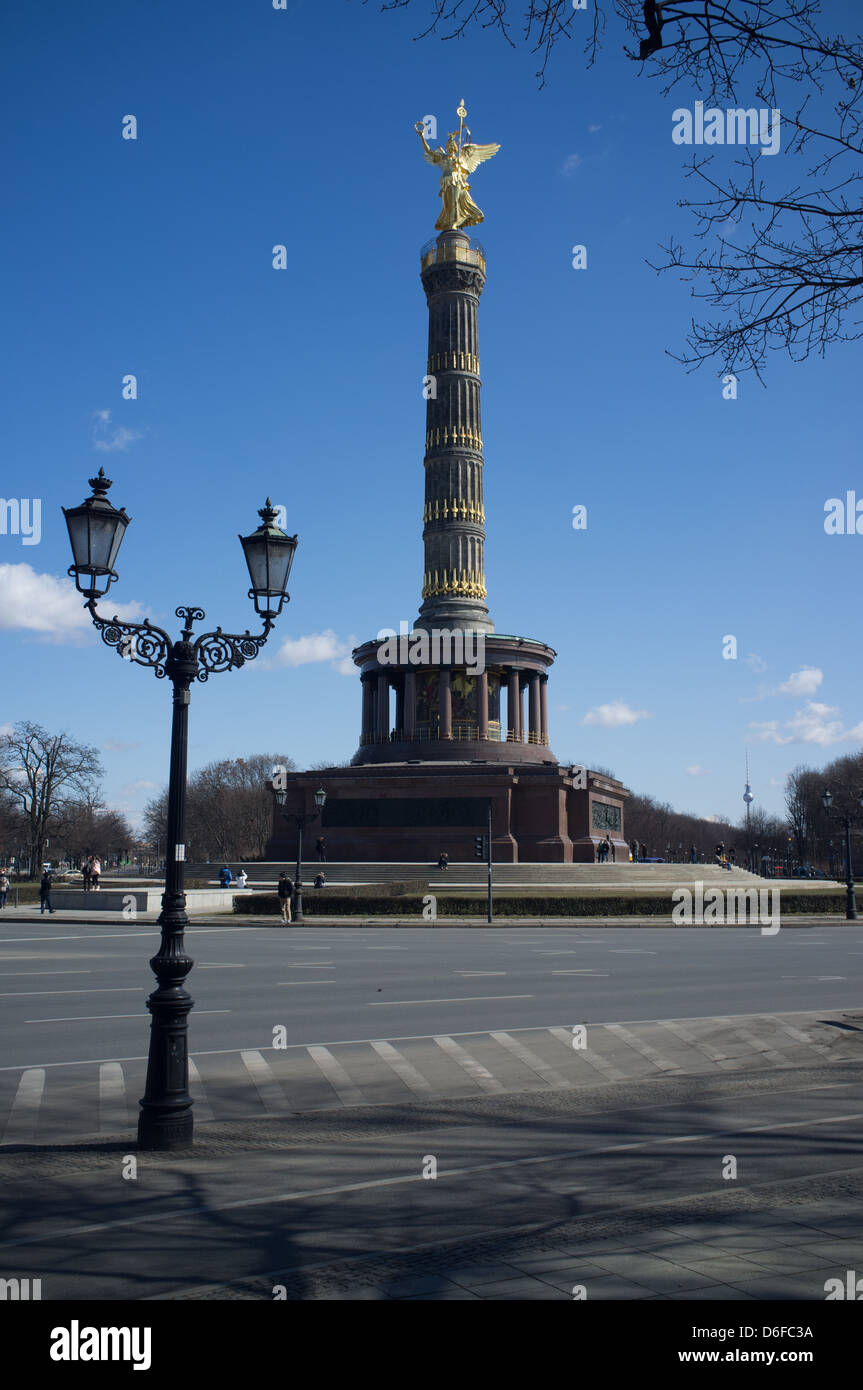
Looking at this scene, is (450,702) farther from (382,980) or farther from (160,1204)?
(160,1204)

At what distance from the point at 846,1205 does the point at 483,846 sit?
3295 centimetres

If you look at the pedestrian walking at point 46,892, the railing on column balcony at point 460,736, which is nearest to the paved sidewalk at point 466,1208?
the pedestrian walking at point 46,892

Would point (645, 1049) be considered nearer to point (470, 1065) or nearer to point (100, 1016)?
point (470, 1065)

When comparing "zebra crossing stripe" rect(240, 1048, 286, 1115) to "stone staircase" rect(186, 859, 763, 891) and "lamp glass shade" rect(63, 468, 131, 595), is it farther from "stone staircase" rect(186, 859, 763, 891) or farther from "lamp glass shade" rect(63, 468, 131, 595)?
"stone staircase" rect(186, 859, 763, 891)

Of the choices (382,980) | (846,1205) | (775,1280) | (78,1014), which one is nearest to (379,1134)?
(846,1205)

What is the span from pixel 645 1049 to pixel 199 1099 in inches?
182

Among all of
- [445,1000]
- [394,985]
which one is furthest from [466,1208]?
[394,985]

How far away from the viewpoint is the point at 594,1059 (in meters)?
11.0

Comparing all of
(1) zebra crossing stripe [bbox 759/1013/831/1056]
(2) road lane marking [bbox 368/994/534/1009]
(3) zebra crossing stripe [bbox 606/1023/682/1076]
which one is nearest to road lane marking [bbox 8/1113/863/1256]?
(3) zebra crossing stripe [bbox 606/1023/682/1076]

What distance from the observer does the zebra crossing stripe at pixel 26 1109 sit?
8453mm

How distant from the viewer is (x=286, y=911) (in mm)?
35281

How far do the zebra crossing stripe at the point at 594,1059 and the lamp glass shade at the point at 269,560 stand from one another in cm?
542

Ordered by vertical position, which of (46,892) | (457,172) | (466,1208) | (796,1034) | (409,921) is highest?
(457,172)

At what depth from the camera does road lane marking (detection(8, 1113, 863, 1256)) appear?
19.9ft
